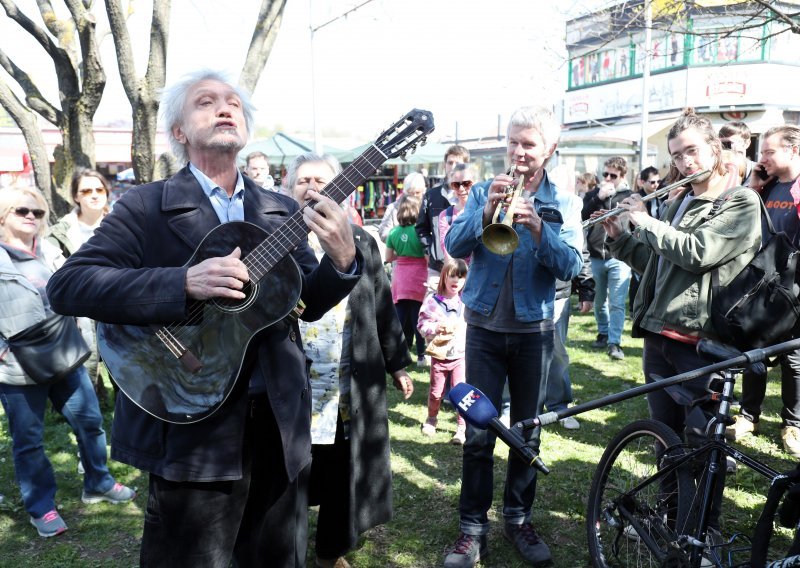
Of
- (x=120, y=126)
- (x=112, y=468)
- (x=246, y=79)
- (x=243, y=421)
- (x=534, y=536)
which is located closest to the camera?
(x=243, y=421)

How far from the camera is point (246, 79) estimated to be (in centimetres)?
710

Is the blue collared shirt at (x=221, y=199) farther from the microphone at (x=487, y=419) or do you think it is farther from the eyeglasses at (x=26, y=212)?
the eyeglasses at (x=26, y=212)

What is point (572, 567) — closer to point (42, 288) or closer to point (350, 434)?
point (350, 434)

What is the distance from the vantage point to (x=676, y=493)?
9.08 ft

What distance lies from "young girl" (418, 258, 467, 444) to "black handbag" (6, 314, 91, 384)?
8.09 ft

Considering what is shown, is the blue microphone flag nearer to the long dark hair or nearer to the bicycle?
the bicycle

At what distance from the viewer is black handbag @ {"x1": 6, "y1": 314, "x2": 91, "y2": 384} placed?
12.3 ft

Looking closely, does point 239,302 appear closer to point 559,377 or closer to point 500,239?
point 500,239

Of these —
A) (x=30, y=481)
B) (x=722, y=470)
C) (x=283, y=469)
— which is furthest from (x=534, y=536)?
(x=30, y=481)

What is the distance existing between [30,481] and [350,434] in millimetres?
2032

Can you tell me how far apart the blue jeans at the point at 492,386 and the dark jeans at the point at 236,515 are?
115 centimetres

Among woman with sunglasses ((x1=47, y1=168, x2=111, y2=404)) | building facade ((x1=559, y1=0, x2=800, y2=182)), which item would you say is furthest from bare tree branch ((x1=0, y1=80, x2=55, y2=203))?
building facade ((x1=559, y1=0, x2=800, y2=182))

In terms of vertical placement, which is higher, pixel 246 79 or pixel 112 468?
pixel 246 79

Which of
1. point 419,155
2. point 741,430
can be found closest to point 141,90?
point 741,430
